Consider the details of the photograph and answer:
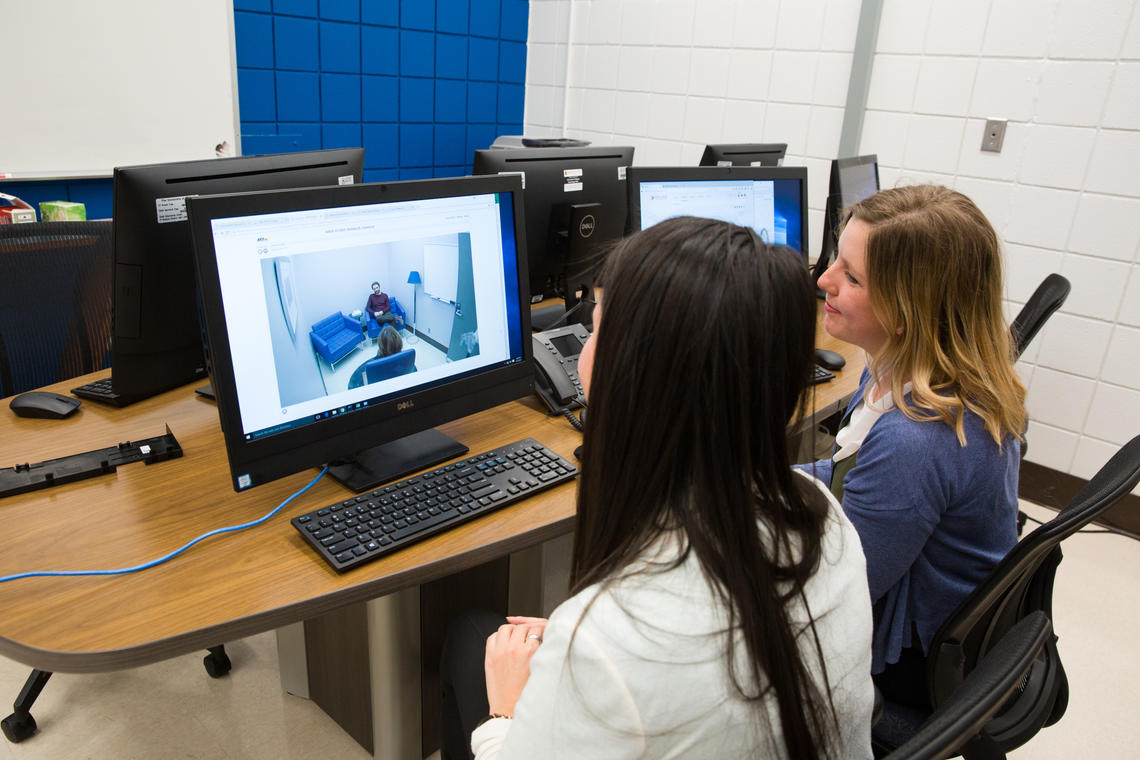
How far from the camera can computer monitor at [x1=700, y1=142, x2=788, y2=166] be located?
2521 mm

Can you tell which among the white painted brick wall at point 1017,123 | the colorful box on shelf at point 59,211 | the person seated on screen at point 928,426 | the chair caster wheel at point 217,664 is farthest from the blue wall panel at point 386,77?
the person seated on screen at point 928,426

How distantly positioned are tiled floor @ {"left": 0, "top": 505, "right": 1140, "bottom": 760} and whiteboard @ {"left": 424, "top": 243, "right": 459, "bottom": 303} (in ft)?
3.46

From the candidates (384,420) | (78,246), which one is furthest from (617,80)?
(384,420)

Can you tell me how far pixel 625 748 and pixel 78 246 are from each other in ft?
6.23

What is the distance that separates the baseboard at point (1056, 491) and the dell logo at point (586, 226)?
6.86 feet

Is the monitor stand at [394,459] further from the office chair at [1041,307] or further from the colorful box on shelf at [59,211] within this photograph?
the colorful box on shelf at [59,211]

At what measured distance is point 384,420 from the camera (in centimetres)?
133

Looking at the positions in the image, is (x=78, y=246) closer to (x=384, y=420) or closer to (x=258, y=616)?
(x=384, y=420)

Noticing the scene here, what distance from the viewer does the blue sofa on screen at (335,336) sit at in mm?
1199

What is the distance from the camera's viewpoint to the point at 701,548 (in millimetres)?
688

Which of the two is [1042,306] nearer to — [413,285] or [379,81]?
[413,285]

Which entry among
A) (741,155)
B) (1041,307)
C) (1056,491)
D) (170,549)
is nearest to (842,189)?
(741,155)

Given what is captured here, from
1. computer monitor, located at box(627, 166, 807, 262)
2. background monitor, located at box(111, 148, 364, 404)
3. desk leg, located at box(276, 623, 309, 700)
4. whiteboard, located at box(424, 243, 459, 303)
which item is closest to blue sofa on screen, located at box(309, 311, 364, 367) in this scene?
whiteboard, located at box(424, 243, 459, 303)

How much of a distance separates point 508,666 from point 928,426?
2.22 ft
